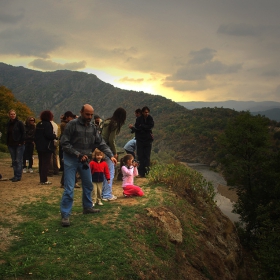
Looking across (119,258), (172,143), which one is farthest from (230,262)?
(172,143)

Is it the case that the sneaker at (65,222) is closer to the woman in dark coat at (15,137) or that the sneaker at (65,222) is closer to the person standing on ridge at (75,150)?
the person standing on ridge at (75,150)

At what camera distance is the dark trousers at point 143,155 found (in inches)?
373

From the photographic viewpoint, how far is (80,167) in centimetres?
520

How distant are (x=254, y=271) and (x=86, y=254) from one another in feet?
40.4

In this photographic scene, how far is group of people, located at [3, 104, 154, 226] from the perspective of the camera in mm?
5098

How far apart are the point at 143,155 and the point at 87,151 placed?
449cm

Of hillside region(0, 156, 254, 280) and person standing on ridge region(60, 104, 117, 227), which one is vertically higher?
person standing on ridge region(60, 104, 117, 227)

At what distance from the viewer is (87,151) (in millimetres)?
5273

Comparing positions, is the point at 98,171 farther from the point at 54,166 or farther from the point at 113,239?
the point at 54,166

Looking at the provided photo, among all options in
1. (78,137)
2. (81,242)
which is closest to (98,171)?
(78,137)

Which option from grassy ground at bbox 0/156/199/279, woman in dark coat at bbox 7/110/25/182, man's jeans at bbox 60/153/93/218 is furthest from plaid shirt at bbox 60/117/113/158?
woman in dark coat at bbox 7/110/25/182

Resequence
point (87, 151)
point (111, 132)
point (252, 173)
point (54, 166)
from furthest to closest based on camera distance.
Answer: point (252, 173) < point (54, 166) < point (111, 132) < point (87, 151)

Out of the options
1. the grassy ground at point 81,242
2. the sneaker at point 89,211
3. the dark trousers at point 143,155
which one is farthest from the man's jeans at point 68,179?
the dark trousers at point 143,155

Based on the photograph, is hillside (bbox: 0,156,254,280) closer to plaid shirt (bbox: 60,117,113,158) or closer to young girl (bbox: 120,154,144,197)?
young girl (bbox: 120,154,144,197)
